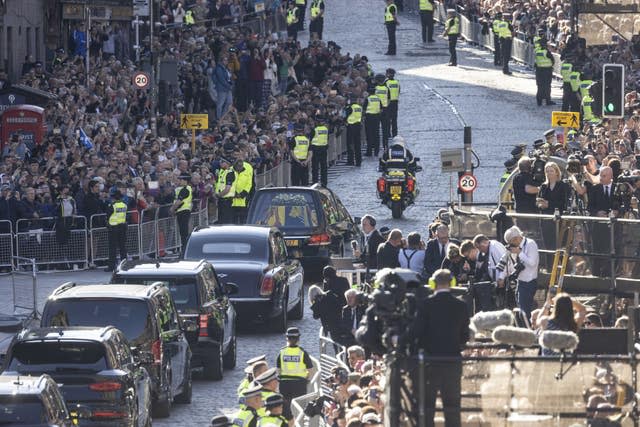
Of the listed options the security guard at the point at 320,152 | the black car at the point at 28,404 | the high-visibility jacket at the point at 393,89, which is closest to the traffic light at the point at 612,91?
the black car at the point at 28,404

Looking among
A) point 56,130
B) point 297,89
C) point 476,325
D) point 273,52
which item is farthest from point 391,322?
point 273,52

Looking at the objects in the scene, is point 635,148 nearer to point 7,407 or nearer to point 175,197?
point 175,197

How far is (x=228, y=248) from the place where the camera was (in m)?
28.2

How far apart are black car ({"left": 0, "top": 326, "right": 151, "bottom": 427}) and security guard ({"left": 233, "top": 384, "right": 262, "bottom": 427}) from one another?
2.80 m

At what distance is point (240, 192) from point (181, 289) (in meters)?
12.2

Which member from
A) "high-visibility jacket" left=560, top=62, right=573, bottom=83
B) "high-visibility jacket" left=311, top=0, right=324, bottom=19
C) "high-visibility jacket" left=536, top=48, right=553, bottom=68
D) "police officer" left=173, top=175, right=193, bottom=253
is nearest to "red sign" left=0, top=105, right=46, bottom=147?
"police officer" left=173, top=175, right=193, bottom=253

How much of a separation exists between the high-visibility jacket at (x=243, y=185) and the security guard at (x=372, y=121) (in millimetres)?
12707

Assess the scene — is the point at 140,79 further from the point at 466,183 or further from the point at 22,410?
the point at 22,410

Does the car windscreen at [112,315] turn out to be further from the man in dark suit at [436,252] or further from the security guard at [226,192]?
the security guard at [226,192]

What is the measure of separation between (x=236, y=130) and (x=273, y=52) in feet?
31.3

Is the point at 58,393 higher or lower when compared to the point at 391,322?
lower

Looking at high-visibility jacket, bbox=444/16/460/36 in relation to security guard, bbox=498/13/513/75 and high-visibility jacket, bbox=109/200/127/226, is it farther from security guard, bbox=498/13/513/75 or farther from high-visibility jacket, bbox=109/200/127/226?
high-visibility jacket, bbox=109/200/127/226

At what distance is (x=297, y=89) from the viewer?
49.9m

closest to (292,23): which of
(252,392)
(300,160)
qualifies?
(300,160)
